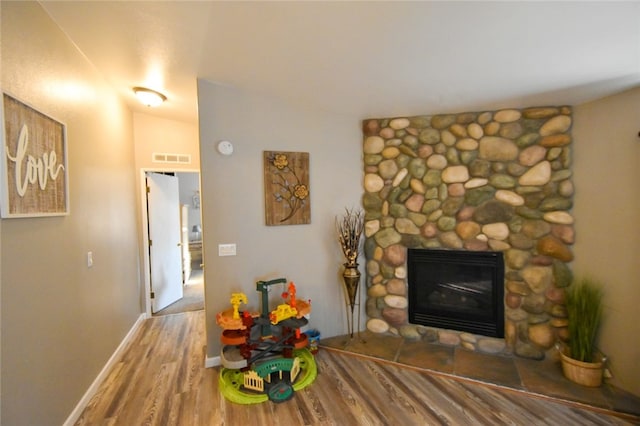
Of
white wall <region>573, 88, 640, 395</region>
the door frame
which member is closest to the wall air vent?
the door frame

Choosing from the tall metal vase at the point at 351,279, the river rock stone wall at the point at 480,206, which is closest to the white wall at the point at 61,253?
the tall metal vase at the point at 351,279

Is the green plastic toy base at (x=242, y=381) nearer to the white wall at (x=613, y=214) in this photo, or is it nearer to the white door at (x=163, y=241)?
the white door at (x=163, y=241)

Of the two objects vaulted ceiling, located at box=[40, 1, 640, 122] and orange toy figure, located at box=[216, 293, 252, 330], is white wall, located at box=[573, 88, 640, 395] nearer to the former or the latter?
vaulted ceiling, located at box=[40, 1, 640, 122]

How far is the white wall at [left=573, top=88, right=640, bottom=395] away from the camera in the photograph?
6.54 feet

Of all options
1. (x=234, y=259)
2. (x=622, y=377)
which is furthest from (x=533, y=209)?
(x=234, y=259)

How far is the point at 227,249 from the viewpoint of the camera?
2.50 m

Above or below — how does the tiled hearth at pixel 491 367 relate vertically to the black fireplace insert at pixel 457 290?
below

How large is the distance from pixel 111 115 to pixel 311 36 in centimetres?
225

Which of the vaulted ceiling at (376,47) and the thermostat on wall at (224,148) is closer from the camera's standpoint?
the vaulted ceiling at (376,47)

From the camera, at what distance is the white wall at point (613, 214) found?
6.54ft

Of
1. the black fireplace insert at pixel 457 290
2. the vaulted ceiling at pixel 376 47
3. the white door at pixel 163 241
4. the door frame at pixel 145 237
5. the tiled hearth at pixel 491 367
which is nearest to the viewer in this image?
the vaulted ceiling at pixel 376 47

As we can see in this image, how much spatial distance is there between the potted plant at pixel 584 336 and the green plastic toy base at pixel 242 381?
207 cm

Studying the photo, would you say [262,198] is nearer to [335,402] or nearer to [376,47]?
[376,47]

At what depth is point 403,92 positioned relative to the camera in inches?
91.3
